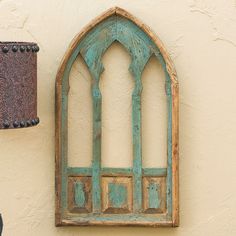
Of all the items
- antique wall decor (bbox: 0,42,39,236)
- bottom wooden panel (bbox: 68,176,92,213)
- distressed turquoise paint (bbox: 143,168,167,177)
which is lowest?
bottom wooden panel (bbox: 68,176,92,213)

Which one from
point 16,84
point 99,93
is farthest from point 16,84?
point 99,93

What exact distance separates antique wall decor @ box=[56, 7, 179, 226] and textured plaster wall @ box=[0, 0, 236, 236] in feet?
0.12

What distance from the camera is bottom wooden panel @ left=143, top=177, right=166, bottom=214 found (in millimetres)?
2367

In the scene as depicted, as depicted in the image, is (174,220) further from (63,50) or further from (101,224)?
(63,50)

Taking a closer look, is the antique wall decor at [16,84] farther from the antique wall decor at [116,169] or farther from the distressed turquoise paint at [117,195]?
the distressed turquoise paint at [117,195]

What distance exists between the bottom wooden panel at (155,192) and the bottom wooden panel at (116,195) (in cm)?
5

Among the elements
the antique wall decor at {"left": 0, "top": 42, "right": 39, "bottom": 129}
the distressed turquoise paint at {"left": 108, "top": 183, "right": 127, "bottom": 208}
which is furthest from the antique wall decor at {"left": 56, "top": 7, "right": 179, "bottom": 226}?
the antique wall decor at {"left": 0, "top": 42, "right": 39, "bottom": 129}

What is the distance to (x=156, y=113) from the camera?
93.3 inches

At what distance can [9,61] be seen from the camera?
2.09 meters

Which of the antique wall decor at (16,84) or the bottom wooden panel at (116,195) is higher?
the antique wall decor at (16,84)

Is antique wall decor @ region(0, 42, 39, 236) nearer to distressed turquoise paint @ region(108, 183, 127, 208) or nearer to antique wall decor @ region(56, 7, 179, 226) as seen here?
antique wall decor @ region(56, 7, 179, 226)

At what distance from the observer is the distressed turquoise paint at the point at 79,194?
2.37m

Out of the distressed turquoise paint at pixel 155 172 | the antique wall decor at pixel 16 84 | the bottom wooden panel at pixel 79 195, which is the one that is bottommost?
the bottom wooden panel at pixel 79 195

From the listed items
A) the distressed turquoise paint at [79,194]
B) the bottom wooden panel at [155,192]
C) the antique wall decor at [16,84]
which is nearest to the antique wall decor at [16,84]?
the antique wall decor at [16,84]
